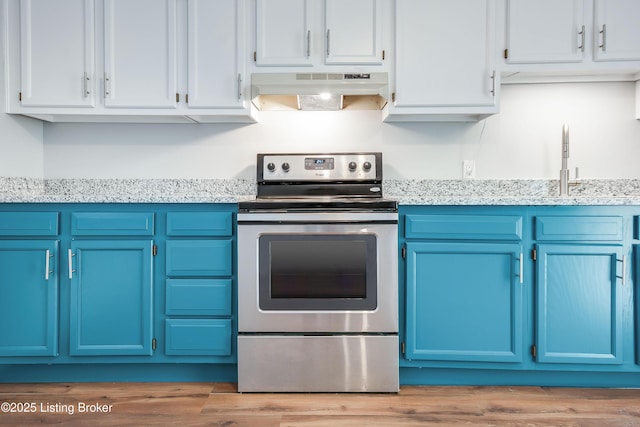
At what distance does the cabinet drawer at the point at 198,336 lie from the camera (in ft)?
6.97

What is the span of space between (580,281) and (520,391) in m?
0.59

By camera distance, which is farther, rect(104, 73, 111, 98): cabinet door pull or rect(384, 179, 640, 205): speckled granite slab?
rect(384, 179, 640, 205): speckled granite slab

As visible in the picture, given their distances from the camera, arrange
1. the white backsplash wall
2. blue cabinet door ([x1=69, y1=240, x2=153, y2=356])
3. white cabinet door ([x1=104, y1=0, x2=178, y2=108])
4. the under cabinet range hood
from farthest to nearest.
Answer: the white backsplash wall → white cabinet door ([x1=104, y1=0, x2=178, y2=108]) → the under cabinet range hood → blue cabinet door ([x1=69, y1=240, x2=153, y2=356])

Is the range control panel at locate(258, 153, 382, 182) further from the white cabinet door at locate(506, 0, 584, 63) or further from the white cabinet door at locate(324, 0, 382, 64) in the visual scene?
the white cabinet door at locate(506, 0, 584, 63)

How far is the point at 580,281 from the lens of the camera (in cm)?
204

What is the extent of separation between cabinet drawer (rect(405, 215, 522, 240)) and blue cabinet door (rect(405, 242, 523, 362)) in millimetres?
40

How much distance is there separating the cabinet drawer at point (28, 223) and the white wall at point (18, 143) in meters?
0.47

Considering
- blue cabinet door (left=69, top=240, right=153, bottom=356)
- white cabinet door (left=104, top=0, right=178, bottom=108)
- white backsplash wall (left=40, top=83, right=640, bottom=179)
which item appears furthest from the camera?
white backsplash wall (left=40, top=83, right=640, bottom=179)

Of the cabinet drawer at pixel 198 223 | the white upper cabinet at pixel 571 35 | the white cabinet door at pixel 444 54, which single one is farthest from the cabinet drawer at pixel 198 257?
the white upper cabinet at pixel 571 35

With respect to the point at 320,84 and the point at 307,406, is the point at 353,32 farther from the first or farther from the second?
the point at 307,406

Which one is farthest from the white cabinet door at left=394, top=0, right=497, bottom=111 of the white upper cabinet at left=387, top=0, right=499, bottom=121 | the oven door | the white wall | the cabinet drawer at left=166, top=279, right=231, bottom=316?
the white wall

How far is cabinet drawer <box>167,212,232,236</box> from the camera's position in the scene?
2.11m

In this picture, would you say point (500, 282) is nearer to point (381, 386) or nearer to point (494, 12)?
point (381, 386)

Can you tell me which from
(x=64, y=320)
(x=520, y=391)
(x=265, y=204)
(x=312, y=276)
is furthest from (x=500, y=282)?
(x=64, y=320)
